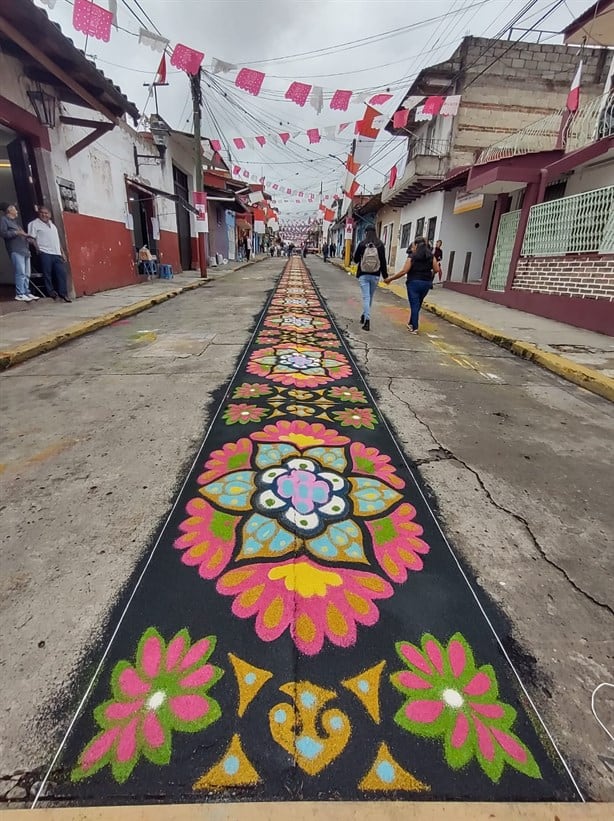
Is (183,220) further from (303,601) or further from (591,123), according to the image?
(303,601)

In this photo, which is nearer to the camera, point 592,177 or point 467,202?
point 592,177

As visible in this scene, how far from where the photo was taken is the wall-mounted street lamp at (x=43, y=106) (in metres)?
7.97

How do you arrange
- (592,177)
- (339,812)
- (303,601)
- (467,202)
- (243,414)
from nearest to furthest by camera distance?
(339,812) → (303,601) → (243,414) → (592,177) → (467,202)

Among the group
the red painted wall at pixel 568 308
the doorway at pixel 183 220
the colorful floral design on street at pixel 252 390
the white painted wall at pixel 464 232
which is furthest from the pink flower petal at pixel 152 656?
the doorway at pixel 183 220

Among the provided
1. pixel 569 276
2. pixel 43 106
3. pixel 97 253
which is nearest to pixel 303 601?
pixel 569 276

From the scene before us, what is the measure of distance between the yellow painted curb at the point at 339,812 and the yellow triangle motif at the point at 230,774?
5cm

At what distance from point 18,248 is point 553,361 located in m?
9.26

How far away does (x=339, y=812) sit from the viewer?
109 cm

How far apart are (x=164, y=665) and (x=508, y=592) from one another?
1419 mm

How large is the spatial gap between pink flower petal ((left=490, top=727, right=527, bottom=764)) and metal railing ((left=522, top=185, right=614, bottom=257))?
8.34 m

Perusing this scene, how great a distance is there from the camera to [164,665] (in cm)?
147

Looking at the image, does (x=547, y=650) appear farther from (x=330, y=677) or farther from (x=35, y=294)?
(x=35, y=294)

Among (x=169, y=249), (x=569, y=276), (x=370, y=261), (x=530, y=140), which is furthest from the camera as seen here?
(x=169, y=249)

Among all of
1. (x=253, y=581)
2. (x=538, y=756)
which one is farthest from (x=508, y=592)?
A: (x=253, y=581)
